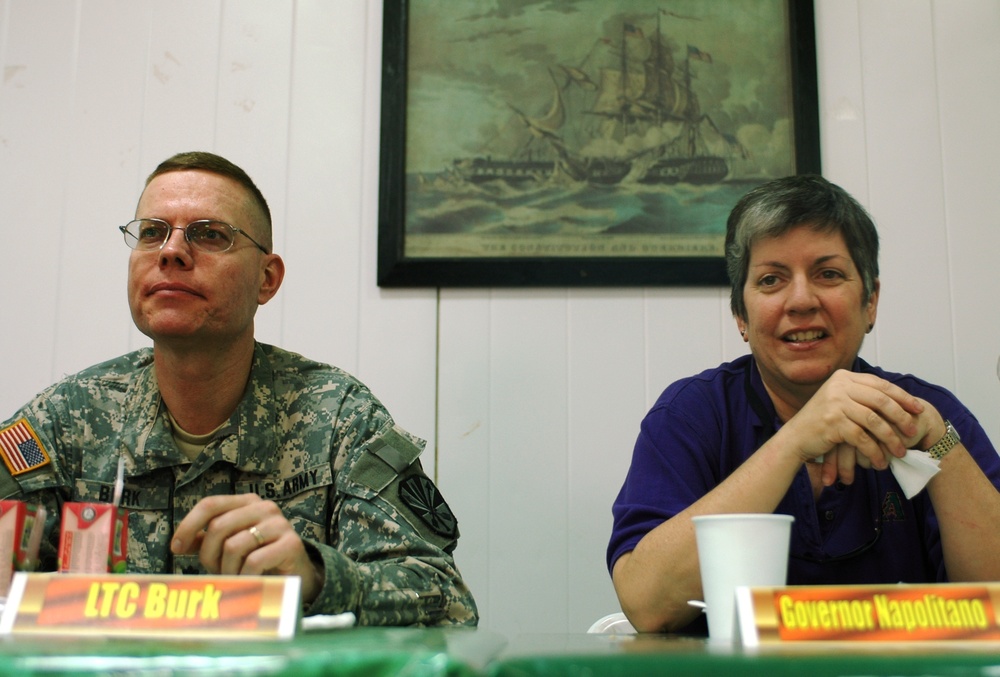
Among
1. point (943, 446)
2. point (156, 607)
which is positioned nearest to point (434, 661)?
point (156, 607)

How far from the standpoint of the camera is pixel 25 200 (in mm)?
1991

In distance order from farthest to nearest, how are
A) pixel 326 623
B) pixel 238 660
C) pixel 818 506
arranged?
pixel 818 506
pixel 326 623
pixel 238 660

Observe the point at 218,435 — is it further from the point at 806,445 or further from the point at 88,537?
the point at 806,445

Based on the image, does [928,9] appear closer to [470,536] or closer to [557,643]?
[470,536]

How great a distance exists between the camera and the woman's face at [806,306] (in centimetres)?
131

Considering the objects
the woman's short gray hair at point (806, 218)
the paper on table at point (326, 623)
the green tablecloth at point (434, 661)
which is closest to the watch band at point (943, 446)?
the woman's short gray hair at point (806, 218)

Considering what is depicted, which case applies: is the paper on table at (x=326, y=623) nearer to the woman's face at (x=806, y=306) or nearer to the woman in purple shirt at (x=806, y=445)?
the woman in purple shirt at (x=806, y=445)

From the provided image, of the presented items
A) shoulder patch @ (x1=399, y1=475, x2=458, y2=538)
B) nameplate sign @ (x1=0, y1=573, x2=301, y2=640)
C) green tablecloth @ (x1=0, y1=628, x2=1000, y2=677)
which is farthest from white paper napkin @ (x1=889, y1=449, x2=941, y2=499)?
nameplate sign @ (x1=0, y1=573, x2=301, y2=640)

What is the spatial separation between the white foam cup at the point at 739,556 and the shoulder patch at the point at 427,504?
54 cm

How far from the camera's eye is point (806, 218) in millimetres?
1322

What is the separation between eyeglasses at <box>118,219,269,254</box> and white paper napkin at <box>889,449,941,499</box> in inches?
42.3

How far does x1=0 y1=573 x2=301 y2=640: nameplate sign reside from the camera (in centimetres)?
65

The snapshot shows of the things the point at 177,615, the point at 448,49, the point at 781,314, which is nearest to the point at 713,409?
the point at 781,314

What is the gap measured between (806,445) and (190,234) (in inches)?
39.8
